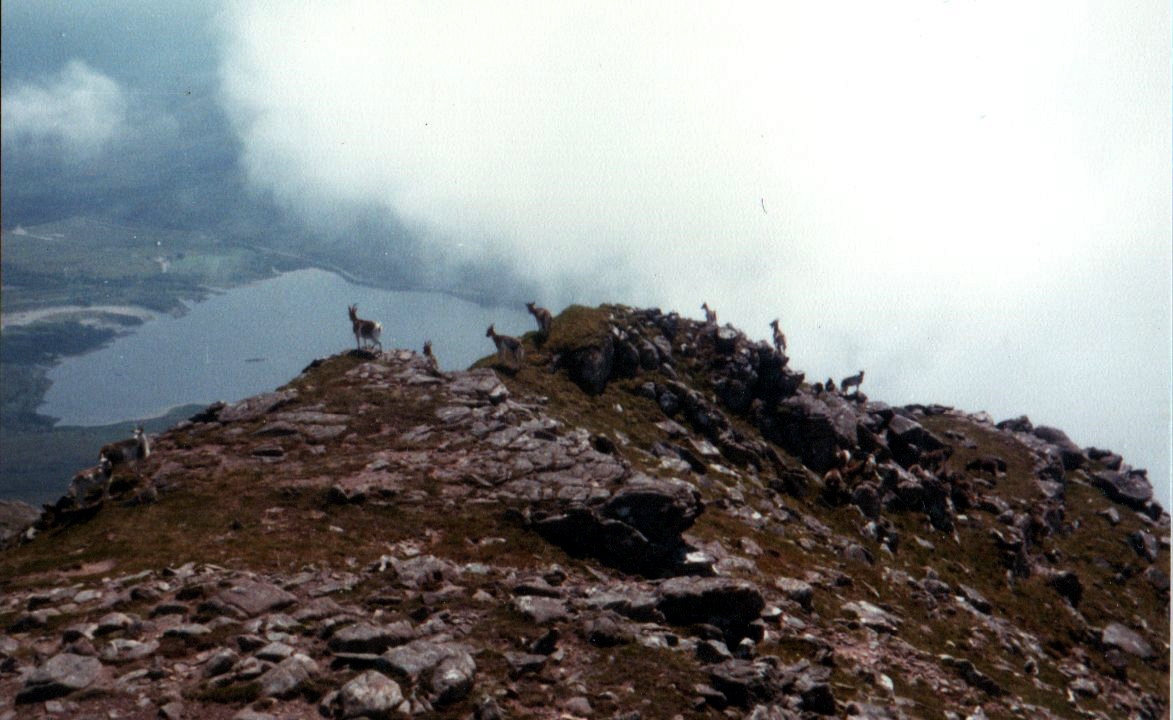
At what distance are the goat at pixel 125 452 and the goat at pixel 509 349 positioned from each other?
19.8 m

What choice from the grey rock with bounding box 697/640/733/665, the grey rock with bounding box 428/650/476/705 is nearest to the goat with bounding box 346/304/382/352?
the grey rock with bounding box 428/650/476/705

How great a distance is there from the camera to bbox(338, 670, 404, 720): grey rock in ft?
46.1

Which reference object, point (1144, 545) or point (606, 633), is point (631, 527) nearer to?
point (606, 633)

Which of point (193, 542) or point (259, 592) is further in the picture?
point (193, 542)

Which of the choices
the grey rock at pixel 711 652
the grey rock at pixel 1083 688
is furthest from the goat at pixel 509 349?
the grey rock at pixel 1083 688

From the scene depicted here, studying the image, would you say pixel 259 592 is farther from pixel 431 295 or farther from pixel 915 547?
pixel 431 295

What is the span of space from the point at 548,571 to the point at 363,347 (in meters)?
23.6

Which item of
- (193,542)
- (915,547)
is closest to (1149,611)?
(915,547)

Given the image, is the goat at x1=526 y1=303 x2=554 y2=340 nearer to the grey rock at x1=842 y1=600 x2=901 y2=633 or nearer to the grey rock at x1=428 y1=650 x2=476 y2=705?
the grey rock at x1=842 y1=600 x2=901 y2=633

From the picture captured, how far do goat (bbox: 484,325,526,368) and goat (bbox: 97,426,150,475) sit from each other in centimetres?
1980

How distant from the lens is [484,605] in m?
19.6

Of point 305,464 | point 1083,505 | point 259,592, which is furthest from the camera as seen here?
point 1083,505

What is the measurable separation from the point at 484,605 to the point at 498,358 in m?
27.4

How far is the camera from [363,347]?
4216cm
